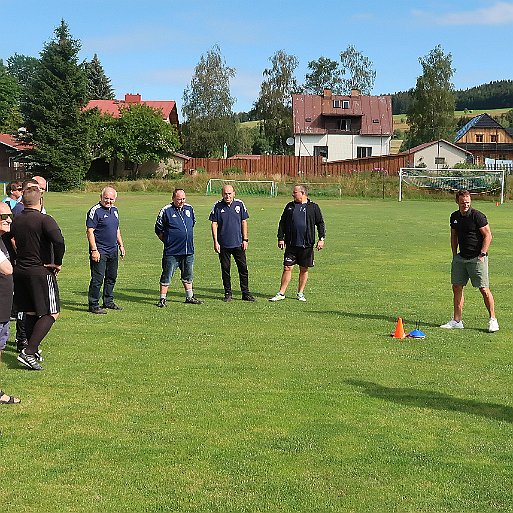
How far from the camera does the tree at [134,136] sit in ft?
217

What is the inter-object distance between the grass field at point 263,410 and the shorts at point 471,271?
2.30ft

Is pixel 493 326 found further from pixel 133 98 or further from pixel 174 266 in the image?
pixel 133 98

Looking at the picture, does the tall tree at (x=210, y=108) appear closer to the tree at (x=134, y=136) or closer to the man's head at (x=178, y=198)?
the tree at (x=134, y=136)

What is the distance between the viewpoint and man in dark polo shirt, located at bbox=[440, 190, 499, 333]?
10211 mm

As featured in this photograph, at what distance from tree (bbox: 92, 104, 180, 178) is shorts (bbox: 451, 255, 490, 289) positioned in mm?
57981

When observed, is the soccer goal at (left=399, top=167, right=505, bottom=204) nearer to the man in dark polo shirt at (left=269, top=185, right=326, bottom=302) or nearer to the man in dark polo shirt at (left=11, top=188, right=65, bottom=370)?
the man in dark polo shirt at (left=269, top=185, right=326, bottom=302)

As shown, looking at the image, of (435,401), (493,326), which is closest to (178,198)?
(493,326)

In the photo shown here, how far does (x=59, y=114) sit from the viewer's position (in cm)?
5944

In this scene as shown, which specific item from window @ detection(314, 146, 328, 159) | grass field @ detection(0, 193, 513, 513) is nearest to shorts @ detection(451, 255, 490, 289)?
grass field @ detection(0, 193, 513, 513)

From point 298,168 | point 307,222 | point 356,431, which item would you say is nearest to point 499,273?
point 307,222

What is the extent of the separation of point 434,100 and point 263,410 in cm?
8214

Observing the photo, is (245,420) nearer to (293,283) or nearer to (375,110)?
(293,283)

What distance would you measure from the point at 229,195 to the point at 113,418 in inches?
267

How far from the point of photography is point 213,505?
15.3 feet
